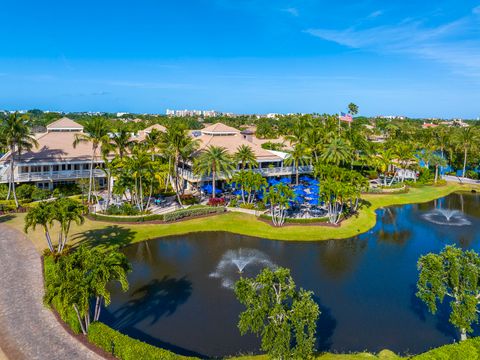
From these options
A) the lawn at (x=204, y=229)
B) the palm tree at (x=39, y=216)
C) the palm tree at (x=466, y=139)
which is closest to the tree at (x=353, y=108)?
the palm tree at (x=466, y=139)

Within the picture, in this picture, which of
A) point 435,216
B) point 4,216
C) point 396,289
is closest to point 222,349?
point 396,289

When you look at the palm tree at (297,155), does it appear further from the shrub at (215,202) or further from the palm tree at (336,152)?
the shrub at (215,202)

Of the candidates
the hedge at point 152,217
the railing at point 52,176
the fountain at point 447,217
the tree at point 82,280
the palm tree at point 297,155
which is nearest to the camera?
the tree at point 82,280

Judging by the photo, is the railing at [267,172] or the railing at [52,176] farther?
the railing at [267,172]

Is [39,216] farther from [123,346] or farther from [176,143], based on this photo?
[176,143]

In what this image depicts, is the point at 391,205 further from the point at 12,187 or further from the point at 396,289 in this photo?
the point at 12,187

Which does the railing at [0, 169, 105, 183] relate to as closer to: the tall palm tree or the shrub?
the tall palm tree

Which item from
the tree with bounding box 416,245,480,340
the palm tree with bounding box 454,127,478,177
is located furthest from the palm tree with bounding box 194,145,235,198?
the palm tree with bounding box 454,127,478,177
